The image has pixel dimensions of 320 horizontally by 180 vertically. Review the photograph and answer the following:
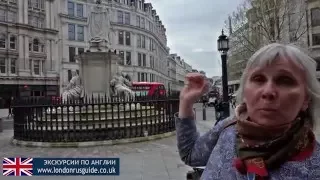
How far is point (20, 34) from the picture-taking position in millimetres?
52688

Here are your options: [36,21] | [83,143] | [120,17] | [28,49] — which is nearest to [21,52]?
[28,49]

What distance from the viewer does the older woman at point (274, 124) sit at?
61.6 inches

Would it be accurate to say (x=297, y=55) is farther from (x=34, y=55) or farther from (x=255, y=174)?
(x=34, y=55)

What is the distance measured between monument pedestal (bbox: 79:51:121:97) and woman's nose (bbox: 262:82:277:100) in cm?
1418

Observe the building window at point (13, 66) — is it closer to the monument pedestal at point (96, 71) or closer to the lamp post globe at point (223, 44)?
the monument pedestal at point (96, 71)

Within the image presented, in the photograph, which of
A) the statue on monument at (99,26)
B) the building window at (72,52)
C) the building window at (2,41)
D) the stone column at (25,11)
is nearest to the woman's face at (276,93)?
the statue on monument at (99,26)

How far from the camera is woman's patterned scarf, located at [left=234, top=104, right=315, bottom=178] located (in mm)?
1557

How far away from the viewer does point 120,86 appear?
15461mm

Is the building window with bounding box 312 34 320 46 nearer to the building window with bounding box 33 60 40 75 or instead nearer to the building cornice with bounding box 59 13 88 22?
the building cornice with bounding box 59 13 88 22

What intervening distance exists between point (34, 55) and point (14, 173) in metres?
50.0

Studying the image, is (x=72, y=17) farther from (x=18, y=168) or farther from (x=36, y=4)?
(x=18, y=168)

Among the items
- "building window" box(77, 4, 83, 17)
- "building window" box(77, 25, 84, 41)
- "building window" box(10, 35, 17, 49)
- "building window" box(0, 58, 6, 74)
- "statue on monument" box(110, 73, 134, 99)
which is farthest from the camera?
"building window" box(77, 4, 83, 17)

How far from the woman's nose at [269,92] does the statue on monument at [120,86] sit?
13.1 m

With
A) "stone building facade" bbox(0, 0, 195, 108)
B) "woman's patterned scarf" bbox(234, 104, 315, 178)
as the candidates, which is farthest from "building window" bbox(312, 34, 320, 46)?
"woman's patterned scarf" bbox(234, 104, 315, 178)
